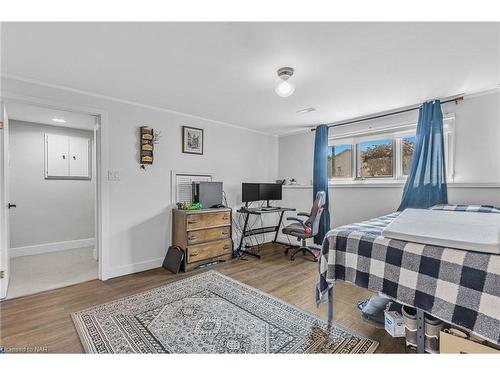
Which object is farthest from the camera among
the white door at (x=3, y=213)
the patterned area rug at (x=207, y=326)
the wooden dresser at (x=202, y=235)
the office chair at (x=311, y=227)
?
the office chair at (x=311, y=227)

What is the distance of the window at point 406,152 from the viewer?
328 cm

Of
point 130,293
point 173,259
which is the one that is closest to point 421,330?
point 130,293

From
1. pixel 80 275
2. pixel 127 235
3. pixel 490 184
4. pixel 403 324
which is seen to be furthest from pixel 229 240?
pixel 490 184

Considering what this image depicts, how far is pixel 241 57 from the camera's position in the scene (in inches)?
73.7

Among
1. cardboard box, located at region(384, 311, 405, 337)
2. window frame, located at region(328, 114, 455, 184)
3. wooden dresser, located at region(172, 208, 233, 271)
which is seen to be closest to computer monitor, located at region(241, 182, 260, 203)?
wooden dresser, located at region(172, 208, 233, 271)

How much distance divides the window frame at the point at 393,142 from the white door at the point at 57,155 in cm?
457

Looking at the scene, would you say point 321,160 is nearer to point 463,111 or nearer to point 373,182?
point 373,182

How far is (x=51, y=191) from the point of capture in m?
4.07

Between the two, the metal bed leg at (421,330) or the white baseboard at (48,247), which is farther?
the white baseboard at (48,247)

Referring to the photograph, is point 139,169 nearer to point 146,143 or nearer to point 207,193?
point 146,143

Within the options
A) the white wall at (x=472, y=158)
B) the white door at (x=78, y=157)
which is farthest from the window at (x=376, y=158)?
the white door at (x=78, y=157)

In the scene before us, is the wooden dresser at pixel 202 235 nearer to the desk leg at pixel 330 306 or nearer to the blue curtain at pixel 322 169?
the blue curtain at pixel 322 169

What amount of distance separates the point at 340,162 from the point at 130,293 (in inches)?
138

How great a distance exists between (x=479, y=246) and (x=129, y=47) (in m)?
2.40
